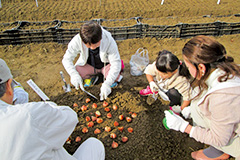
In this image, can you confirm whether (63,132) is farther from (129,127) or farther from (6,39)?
(6,39)

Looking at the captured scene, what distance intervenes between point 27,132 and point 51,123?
15 cm

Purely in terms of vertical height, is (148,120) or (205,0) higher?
(205,0)

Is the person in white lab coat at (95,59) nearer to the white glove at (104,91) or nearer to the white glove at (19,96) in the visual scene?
the white glove at (104,91)

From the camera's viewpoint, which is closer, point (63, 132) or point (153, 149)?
point (63, 132)

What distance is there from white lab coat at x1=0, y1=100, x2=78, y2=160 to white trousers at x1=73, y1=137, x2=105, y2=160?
473 millimetres

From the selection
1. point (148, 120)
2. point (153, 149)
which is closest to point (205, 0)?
point (148, 120)

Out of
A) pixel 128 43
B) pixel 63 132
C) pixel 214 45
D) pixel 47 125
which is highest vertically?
pixel 214 45

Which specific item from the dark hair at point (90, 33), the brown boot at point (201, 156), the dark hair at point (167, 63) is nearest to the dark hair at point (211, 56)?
the dark hair at point (167, 63)

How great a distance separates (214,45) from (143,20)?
336cm

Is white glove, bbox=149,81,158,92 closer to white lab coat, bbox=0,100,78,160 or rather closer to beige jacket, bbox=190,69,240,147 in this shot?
beige jacket, bbox=190,69,240,147

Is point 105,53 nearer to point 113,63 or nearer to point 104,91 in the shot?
point 113,63

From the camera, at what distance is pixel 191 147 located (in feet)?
6.53

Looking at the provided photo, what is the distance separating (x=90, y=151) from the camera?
1.46 metres

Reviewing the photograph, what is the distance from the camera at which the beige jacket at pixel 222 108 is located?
1.24 m
